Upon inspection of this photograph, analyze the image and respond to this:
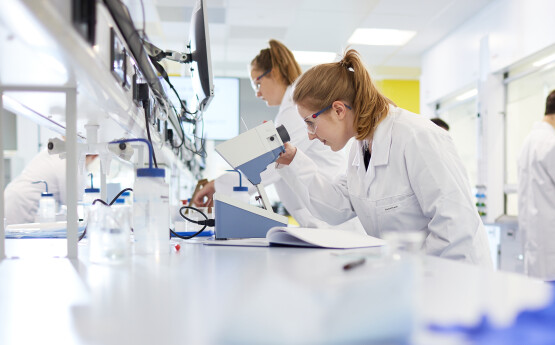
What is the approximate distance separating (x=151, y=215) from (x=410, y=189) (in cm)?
82

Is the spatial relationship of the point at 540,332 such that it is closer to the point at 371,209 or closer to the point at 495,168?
the point at 371,209

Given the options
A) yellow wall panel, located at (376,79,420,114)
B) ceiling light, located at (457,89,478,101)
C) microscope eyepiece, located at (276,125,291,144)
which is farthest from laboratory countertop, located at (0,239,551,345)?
yellow wall panel, located at (376,79,420,114)

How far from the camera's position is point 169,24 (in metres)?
5.06

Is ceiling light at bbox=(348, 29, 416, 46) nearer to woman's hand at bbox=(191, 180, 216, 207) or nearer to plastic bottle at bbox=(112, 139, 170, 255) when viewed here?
woman's hand at bbox=(191, 180, 216, 207)

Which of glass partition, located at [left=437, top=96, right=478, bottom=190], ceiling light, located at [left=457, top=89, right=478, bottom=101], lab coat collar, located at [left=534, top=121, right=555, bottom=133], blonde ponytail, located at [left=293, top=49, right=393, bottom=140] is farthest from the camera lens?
glass partition, located at [left=437, top=96, right=478, bottom=190]

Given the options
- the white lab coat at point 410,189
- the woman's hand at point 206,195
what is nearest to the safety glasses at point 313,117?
the white lab coat at point 410,189

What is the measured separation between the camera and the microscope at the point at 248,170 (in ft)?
4.85

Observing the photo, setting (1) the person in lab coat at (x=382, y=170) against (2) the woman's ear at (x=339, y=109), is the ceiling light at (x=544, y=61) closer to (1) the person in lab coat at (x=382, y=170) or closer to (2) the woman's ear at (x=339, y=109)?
(1) the person in lab coat at (x=382, y=170)

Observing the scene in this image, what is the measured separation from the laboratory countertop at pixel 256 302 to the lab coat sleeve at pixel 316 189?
899 mm

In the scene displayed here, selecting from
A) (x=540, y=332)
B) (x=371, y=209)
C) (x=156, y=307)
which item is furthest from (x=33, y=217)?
(x=540, y=332)

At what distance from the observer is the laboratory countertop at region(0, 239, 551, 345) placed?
0.43m

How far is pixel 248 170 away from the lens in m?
1.52

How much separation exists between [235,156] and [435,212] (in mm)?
639

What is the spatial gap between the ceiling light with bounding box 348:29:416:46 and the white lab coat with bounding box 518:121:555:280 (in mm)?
2435
